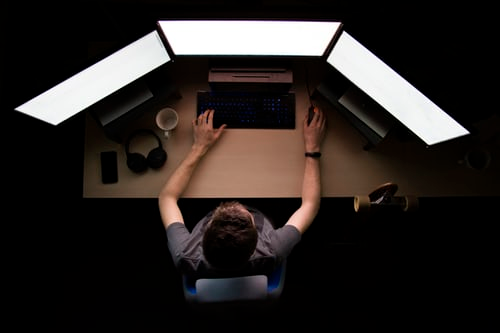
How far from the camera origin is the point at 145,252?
1899mm

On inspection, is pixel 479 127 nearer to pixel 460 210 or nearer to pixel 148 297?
pixel 460 210

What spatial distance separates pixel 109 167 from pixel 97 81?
0.35m

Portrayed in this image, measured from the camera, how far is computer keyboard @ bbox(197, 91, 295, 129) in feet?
4.53

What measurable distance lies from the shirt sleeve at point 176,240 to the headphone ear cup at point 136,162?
10.5 inches

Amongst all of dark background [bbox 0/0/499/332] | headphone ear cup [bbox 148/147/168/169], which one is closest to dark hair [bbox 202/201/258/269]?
headphone ear cup [bbox 148/147/168/169]

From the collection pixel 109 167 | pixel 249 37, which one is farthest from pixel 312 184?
pixel 109 167

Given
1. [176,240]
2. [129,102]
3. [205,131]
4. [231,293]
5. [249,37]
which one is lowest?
[231,293]

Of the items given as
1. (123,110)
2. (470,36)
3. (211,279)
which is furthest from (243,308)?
(470,36)

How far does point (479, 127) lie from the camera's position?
1396mm

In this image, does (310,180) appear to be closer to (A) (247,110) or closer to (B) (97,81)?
(A) (247,110)

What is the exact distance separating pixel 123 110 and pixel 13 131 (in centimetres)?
100

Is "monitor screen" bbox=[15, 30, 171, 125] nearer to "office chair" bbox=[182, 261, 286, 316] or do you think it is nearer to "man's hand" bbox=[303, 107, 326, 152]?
"man's hand" bbox=[303, 107, 326, 152]

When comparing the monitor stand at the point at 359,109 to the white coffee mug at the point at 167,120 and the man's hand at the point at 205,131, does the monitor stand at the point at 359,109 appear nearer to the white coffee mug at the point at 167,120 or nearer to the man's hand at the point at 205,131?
the man's hand at the point at 205,131

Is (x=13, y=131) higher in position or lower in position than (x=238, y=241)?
higher
